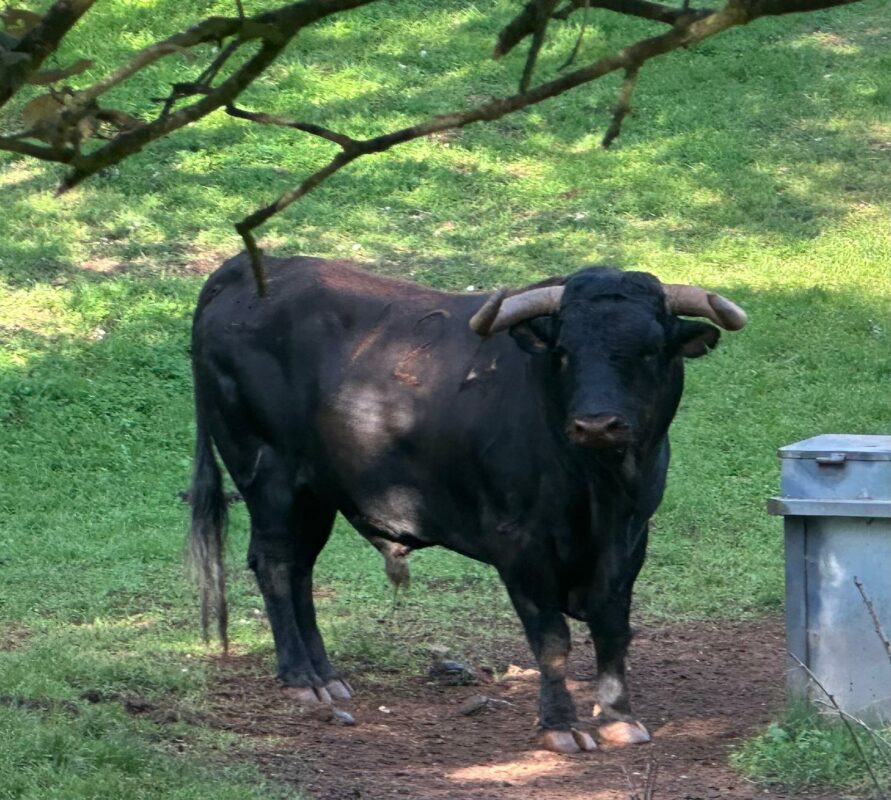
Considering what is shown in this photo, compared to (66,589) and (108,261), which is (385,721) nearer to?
(66,589)

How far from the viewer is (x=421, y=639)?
7.29 m

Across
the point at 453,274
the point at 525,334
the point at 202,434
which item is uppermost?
the point at 525,334

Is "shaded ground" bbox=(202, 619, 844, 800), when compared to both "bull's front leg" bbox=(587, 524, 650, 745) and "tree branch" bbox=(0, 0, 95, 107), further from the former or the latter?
"tree branch" bbox=(0, 0, 95, 107)

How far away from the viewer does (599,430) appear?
539 centimetres

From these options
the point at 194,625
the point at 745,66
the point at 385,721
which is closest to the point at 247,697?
the point at 385,721

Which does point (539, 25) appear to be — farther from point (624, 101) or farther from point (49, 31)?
point (49, 31)

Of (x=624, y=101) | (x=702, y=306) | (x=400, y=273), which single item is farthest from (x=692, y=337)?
(x=400, y=273)

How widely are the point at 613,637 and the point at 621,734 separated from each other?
1.15 feet

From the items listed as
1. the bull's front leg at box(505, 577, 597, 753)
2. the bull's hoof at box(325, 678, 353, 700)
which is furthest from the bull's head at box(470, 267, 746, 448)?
the bull's hoof at box(325, 678, 353, 700)

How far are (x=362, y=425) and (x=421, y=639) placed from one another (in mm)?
1309

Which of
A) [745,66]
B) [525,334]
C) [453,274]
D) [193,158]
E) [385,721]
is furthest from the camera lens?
[745,66]

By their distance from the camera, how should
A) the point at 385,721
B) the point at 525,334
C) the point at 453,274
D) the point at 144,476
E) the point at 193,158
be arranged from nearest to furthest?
the point at 525,334 → the point at 385,721 → the point at 144,476 → the point at 453,274 → the point at 193,158

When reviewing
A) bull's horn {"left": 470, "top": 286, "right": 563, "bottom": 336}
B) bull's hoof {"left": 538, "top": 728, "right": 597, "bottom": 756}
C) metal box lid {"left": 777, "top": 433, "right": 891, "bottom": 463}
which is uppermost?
bull's horn {"left": 470, "top": 286, "right": 563, "bottom": 336}

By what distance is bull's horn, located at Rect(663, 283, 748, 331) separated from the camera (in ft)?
19.2
